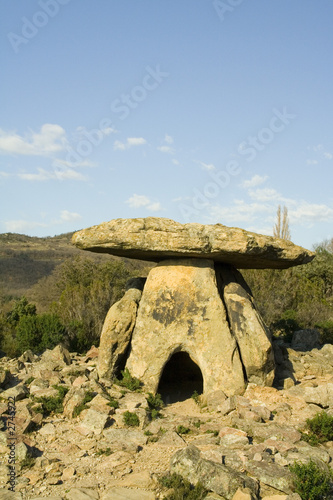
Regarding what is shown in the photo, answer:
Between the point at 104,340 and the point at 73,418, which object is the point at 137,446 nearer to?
the point at 73,418

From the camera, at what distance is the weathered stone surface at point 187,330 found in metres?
9.14

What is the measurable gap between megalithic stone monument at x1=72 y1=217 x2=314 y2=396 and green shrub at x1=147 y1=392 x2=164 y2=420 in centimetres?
41

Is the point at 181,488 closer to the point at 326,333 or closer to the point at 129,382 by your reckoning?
the point at 129,382

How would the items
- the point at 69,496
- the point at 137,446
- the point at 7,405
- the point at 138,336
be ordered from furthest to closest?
the point at 138,336 < the point at 7,405 < the point at 137,446 < the point at 69,496

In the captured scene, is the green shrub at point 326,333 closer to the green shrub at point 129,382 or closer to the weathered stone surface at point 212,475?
the green shrub at point 129,382

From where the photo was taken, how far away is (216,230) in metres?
9.15

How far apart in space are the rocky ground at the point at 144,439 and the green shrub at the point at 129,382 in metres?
0.16

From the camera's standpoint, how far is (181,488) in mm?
5422

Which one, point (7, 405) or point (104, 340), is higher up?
point (104, 340)

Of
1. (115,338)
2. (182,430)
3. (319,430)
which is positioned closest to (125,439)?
(182,430)

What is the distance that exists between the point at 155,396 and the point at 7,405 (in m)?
2.75

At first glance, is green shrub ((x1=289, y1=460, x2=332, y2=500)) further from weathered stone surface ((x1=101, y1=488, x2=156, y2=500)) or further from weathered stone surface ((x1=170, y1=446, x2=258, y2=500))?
weathered stone surface ((x1=101, y1=488, x2=156, y2=500))

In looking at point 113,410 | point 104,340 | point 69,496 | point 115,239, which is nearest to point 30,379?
point 104,340

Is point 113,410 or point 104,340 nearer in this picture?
point 113,410
